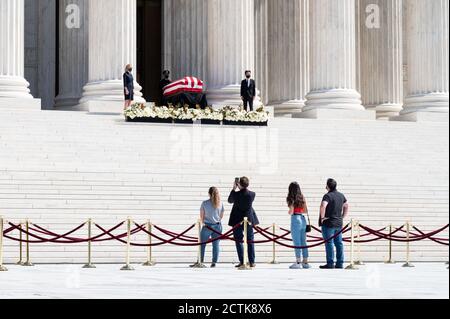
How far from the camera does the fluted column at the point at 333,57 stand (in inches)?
2534

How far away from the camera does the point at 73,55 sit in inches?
2628

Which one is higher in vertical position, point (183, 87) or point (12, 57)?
point (12, 57)

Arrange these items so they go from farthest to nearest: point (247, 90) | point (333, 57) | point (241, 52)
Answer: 1. point (333, 57)
2. point (241, 52)
3. point (247, 90)

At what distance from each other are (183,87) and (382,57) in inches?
779

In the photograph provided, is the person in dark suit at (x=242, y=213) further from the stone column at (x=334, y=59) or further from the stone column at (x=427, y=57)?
the stone column at (x=427, y=57)

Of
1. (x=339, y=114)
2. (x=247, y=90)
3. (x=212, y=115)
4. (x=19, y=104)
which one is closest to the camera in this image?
(x=19, y=104)

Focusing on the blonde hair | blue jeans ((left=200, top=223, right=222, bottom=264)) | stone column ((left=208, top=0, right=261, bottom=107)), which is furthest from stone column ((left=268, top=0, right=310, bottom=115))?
the blonde hair

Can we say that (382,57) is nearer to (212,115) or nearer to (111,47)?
(212,115)

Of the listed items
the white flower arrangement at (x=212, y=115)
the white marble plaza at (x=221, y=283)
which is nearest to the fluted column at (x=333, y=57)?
the white flower arrangement at (x=212, y=115)

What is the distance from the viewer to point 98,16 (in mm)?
60312

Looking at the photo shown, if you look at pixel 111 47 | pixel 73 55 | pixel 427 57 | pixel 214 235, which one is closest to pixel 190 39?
pixel 73 55

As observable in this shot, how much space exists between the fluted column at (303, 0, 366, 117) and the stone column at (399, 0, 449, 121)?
4.43 meters

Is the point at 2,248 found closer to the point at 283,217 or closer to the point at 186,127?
the point at 283,217

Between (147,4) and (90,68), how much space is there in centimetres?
1549
